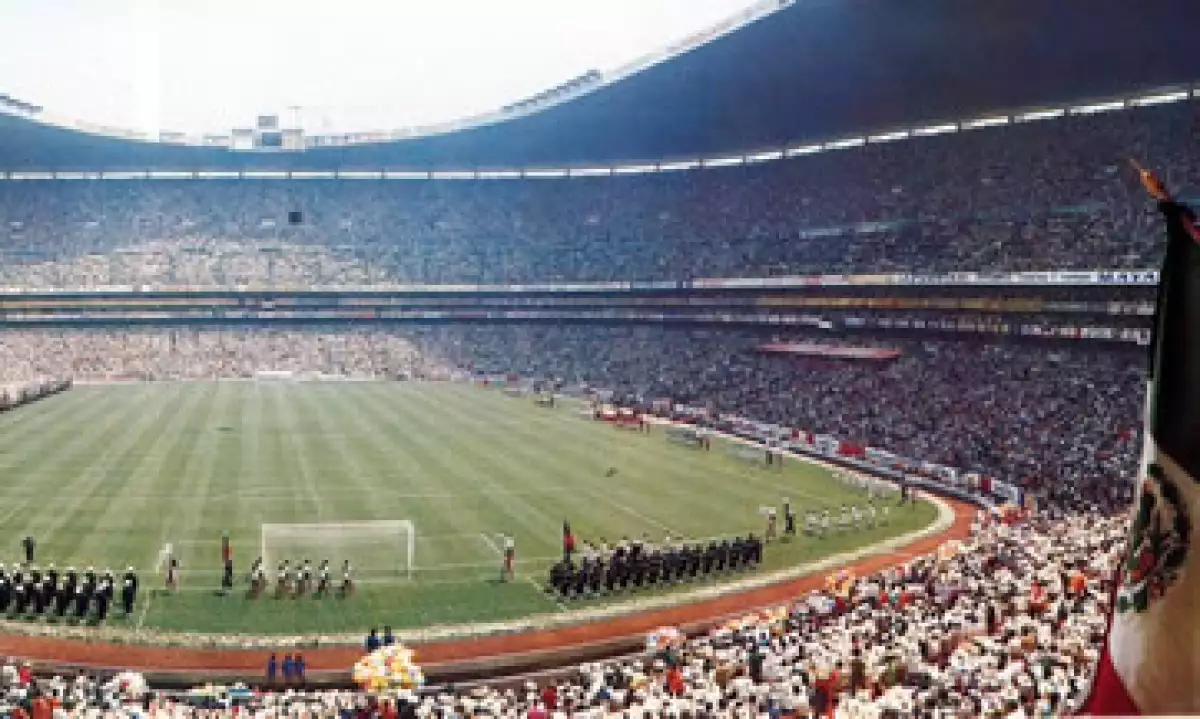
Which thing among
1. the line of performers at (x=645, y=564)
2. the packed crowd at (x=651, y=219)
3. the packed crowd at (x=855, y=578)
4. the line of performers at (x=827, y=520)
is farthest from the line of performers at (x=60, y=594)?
the packed crowd at (x=651, y=219)

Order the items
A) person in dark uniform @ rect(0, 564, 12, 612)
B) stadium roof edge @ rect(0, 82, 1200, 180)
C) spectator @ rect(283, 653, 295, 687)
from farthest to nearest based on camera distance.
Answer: stadium roof edge @ rect(0, 82, 1200, 180), person in dark uniform @ rect(0, 564, 12, 612), spectator @ rect(283, 653, 295, 687)

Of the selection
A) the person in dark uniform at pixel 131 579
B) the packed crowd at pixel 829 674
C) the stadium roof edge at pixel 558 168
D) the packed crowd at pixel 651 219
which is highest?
the stadium roof edge at pixel 558 168

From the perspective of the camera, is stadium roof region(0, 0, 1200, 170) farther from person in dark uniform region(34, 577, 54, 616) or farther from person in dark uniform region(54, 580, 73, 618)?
person in dark uniform region(34, 577, 54, 616)

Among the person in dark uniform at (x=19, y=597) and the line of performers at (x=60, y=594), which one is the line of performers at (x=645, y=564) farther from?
the person in dark uniform at (x=19, y=597)

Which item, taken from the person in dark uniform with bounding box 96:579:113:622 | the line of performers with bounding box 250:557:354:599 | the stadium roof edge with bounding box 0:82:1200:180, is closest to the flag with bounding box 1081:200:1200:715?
the person in dark uniform with bounding box 96:579:113:622

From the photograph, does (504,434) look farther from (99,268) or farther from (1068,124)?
(99,268)
